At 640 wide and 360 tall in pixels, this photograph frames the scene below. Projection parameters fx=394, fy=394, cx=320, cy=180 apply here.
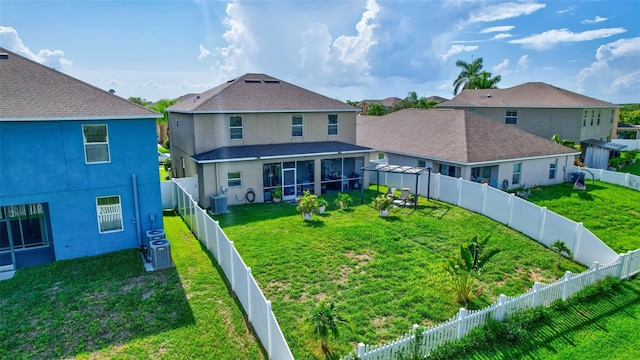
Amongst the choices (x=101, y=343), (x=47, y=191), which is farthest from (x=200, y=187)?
(x=101, y=343)

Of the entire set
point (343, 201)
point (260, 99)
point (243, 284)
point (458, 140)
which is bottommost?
point (343, 201)

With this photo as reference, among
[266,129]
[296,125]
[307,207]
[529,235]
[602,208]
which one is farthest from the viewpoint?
[296,125]

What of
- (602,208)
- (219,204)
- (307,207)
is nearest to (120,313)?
(307,207)

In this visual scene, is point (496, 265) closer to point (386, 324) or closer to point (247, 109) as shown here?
point (386, 324)

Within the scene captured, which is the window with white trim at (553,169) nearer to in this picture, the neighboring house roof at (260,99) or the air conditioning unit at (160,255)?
the neighboring house roof at (260,99)

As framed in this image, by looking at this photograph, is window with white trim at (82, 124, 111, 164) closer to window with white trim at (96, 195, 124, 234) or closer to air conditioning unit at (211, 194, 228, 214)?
window with white trim at (96, 195, 124, 234)

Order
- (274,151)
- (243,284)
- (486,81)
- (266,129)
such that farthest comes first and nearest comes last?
(486,81), (266,129), (274,151), (243,284)

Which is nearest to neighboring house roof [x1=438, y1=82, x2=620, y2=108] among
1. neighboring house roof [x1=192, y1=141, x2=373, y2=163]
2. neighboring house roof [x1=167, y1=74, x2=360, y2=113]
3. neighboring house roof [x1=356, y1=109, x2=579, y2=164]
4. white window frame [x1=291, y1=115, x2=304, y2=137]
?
neighboring house roof [x1=356, y1=109, x2=579, y2=164]

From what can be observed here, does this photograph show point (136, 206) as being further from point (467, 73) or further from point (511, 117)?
point (467, 73)
